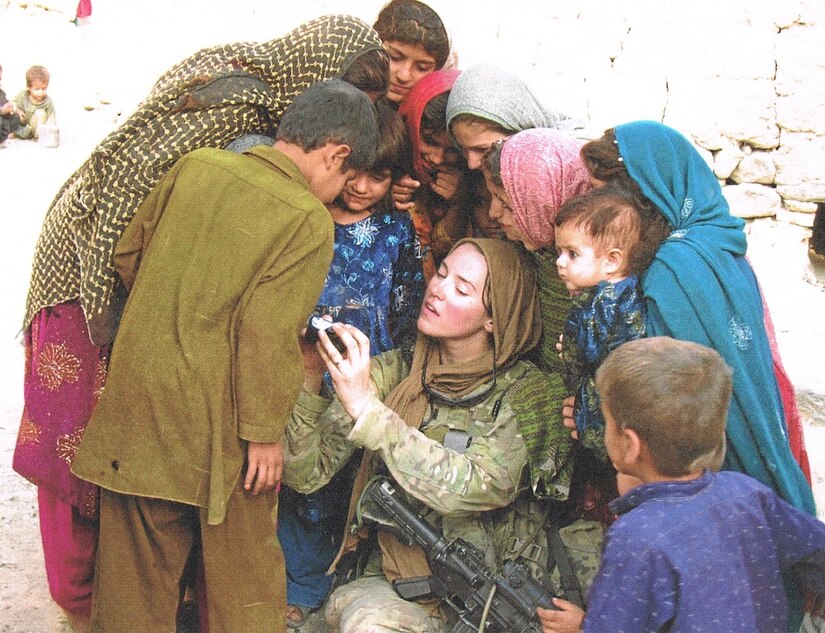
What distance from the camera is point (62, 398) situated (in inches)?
112

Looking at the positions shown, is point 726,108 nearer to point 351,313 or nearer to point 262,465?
point 351,313

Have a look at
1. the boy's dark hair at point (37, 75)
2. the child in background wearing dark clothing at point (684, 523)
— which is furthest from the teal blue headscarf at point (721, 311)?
the boy's dark hair at point (37, 75)

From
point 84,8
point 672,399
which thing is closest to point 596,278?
point 672,399

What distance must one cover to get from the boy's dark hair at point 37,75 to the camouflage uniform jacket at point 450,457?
9919 millimetres

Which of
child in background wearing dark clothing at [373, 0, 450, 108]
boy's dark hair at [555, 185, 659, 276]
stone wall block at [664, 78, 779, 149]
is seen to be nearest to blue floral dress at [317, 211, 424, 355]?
child in background wearing dark clothing at [373, 0, 450, 108]

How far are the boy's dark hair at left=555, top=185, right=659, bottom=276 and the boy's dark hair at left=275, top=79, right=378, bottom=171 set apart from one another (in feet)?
2.11

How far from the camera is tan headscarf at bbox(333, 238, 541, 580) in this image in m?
3.00

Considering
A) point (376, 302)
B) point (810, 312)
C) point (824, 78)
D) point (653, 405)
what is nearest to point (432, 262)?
point (376, 302)

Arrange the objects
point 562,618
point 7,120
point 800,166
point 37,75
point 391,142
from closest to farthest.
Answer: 1. point 562,618
2. point 391,142
3. point 800,166
4. point 7,120
5. point 37,75

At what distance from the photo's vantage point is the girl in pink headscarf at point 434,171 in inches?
136

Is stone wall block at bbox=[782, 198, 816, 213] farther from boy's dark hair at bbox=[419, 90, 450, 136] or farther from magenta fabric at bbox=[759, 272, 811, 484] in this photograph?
magenta fabric at bbox=[759, 272, 811, 484]

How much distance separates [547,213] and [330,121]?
74 cm

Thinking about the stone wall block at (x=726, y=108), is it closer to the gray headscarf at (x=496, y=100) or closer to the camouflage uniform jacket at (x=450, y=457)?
the gray headscarf at (x=496, y=100)

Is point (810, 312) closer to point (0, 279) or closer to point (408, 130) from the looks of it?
point (408, 130)
